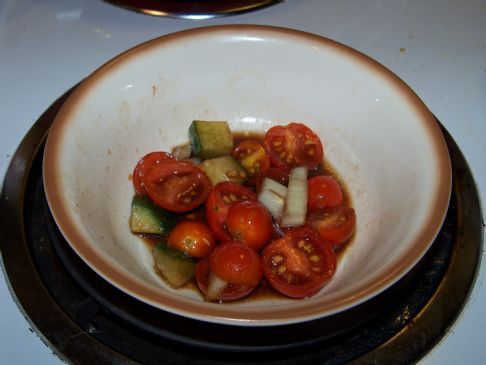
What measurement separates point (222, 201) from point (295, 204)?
0.14 m

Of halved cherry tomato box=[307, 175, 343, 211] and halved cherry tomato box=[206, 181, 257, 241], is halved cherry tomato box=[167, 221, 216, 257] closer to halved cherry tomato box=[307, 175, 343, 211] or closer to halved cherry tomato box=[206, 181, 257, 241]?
halved cherry tomato box=[206, 181, 257, 241]

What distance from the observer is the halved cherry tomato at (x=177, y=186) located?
106 centimetres

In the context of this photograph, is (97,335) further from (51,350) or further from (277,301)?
(277,301)

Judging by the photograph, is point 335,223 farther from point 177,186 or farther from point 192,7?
point 192,7

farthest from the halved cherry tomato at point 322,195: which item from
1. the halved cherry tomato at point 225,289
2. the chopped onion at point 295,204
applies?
the halved cherry tomato at point 225,289

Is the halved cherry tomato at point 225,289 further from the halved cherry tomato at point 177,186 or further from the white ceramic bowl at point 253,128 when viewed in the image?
the halved cherry tomato at point 177,186

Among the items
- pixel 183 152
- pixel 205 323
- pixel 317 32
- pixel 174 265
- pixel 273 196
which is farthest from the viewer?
pixel 317 32

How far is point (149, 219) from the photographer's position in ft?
3.47

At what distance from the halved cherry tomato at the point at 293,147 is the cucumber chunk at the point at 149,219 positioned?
0.27 m

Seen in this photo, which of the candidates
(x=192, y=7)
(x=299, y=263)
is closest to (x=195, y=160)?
(x=299, y=263)

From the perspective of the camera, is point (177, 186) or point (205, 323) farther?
point (177, 186)

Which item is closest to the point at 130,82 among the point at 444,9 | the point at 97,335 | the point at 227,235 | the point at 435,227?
the point at 227,235

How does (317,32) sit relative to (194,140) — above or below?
above

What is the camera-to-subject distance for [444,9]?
5.24ft
